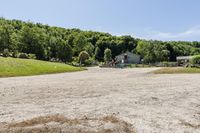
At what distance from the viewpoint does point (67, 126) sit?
1099 centimetres

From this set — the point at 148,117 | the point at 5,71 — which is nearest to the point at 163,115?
the point at 148,117

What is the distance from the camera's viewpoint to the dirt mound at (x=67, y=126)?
10.5 metres

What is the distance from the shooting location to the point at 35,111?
44.4 ft

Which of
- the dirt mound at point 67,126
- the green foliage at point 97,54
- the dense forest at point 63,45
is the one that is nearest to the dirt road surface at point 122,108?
the dirt mound at point 67,126

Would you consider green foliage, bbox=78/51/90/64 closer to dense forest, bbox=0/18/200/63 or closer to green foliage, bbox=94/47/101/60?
dense forest, bbox=0/18/200/63

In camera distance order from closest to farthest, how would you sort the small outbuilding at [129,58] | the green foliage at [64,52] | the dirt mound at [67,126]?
the dirt mound at [67,126]
the green foliage at [64,52]
the small outbuilding at [129,58]

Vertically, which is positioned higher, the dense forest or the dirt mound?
the dense forest

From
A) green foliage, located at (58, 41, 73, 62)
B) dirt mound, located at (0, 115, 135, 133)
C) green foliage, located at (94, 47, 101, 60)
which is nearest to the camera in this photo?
dirt mound, located at (0, 115, 135, 133)

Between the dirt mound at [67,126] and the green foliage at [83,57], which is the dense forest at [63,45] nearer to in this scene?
the green foliage at [83,57]

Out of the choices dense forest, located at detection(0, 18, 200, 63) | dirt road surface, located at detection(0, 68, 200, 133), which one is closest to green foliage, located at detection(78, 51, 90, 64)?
dense forest, located at detection(0, 18, 200, 63)

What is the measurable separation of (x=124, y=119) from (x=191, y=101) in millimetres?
6309

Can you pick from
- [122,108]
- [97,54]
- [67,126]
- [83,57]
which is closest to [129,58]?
[97,54]

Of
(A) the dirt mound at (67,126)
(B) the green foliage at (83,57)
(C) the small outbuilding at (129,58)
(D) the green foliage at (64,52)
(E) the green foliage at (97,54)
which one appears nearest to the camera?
(A) the dirt mound at (67,126)

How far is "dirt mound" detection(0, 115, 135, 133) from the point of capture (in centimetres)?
1052
